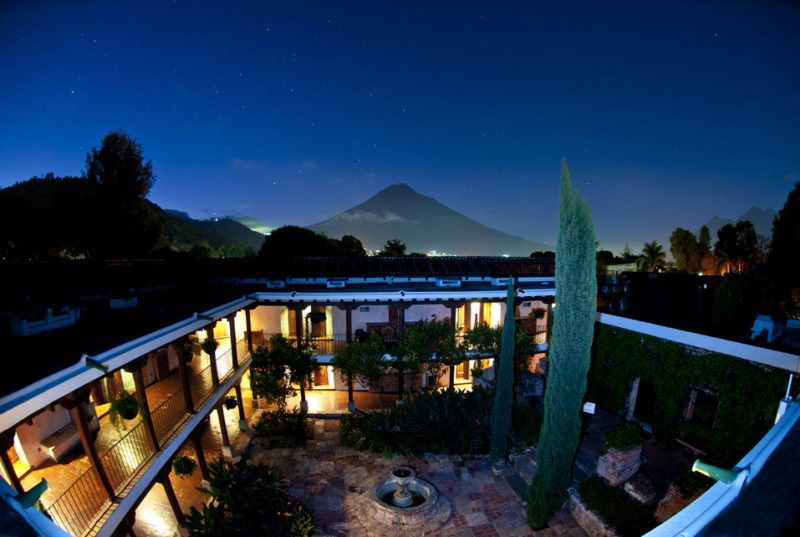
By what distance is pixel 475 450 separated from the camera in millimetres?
12133

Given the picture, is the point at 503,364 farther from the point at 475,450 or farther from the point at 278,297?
the point at 278,297

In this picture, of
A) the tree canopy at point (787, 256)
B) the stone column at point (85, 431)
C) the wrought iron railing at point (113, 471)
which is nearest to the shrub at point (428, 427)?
the wrought iron railing at point (113, 471)

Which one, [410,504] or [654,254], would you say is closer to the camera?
[410,504]

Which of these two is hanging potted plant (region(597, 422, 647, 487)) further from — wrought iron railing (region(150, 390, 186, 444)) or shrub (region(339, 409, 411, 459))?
wrought iron railing (region(150, 390, 186, 444))

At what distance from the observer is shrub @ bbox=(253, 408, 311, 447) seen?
12930 millimetres

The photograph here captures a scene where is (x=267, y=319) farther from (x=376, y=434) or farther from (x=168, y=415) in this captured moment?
(x=376, y=434)

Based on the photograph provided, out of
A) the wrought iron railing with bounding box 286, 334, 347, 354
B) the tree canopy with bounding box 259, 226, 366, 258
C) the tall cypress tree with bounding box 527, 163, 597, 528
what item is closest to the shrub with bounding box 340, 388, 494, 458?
the wrought iron railing with bounding box 286, 334, 347, 354

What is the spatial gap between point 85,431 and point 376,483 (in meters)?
8.06

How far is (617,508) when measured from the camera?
347 inches

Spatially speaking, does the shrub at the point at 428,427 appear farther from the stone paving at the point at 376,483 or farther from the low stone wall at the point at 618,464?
the low stone wall at the point at 618,464

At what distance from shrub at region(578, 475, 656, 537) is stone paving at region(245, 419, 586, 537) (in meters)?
0.85

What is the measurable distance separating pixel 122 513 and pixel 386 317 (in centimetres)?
1290

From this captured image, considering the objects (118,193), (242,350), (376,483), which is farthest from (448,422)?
(118,193)

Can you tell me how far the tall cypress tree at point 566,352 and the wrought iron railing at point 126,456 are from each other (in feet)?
32.6
